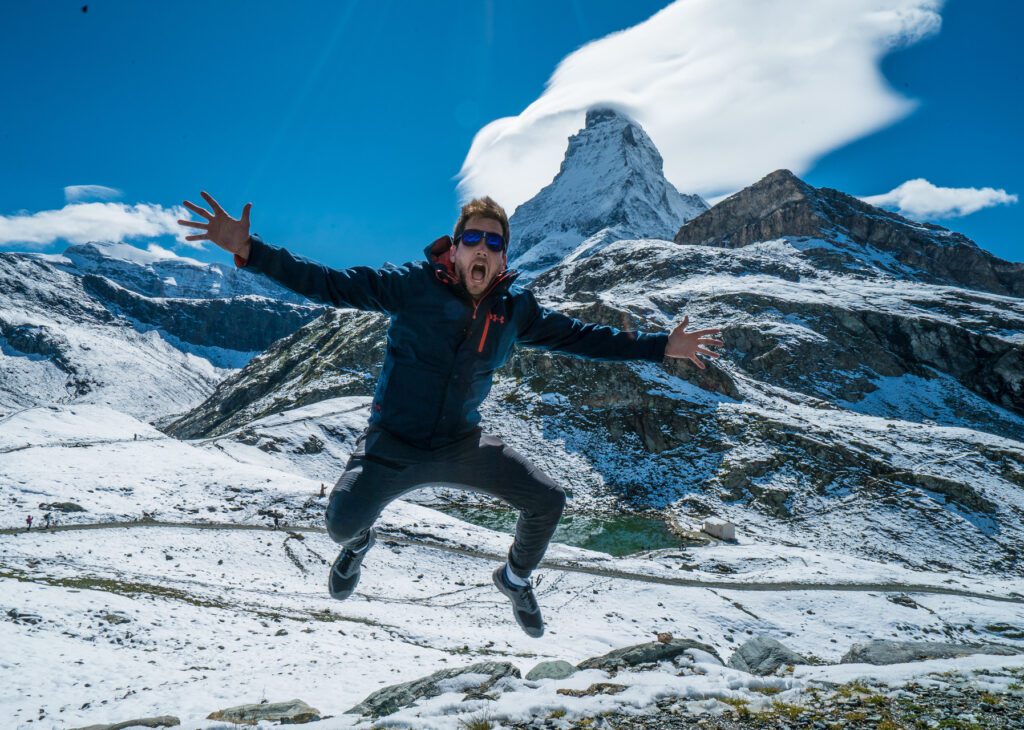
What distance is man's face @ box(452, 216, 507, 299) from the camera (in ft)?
18.6

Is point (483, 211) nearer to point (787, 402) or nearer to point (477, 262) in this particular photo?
point (477, 262)

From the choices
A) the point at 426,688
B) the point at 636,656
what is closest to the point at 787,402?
the point at 636,656

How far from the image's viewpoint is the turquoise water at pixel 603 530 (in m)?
40.1

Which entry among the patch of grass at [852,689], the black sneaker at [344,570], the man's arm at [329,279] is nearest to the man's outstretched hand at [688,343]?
the man's arm at [329,279]

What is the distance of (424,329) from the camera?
220 inches

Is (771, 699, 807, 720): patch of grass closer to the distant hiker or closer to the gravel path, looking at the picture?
the distant hiker

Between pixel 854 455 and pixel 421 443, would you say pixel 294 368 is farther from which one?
pixel 421 443

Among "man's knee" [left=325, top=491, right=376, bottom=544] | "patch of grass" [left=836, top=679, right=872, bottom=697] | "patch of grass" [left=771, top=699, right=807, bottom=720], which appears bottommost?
"patch of grass" [left=771, top=699, right=807, bottom=720]

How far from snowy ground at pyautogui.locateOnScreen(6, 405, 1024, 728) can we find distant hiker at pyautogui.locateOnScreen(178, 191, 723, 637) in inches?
143

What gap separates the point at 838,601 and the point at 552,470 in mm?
Answer: 29922

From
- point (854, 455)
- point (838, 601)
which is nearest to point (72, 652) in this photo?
point (838, 601)

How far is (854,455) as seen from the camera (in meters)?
49.8

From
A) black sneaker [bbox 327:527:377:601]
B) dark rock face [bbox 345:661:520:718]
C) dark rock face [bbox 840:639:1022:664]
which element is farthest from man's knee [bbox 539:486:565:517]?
dark rock face [bbox 840:639:1022:664]

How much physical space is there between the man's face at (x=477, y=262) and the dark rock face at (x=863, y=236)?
120694mm
